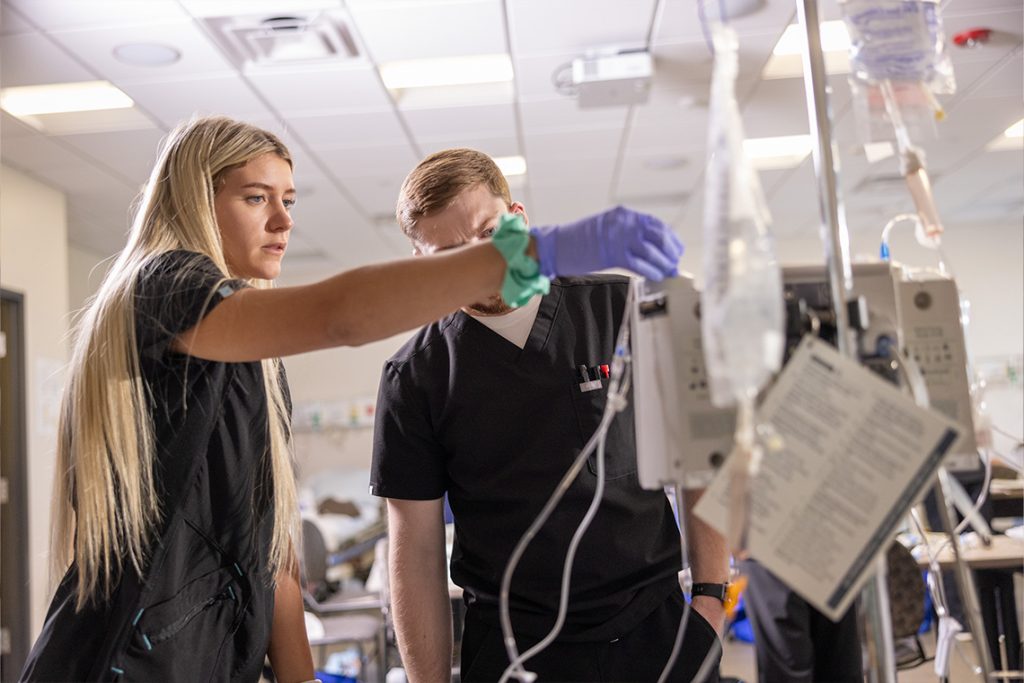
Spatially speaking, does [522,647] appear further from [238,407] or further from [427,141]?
[427,141]

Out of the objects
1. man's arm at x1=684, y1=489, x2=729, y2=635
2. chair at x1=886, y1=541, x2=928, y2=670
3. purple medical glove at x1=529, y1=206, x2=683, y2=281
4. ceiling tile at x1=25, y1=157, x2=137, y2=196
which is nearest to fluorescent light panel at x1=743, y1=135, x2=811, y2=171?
ceiling tile at x1=25, y1=157, x2=137, y2=196

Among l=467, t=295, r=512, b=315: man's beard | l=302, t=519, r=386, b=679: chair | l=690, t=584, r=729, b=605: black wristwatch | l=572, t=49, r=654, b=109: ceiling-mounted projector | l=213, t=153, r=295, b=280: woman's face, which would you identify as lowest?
l=302, t=519, r=386, b=679: chair

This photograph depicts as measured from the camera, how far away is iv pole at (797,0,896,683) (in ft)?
2.69

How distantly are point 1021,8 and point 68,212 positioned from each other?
5096 millimetres

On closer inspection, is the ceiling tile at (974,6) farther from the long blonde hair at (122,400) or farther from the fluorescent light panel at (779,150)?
the long blonde hair at (122,400)

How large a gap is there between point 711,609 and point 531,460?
39cm

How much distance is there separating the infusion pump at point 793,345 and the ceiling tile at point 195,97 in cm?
321

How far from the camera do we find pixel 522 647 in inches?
50.4

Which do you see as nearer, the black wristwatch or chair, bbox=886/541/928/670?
chair, bbox=886/541/928/670

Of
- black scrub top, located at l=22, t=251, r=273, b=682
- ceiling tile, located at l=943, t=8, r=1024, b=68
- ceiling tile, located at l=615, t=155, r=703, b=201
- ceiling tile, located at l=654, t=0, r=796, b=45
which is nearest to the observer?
black scrub top, located at l=22, t=251, r=273, b=682

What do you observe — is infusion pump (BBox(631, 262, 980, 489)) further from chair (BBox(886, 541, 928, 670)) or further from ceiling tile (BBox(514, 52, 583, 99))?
ceiling tile (BBox(514, 52, 583, 99))

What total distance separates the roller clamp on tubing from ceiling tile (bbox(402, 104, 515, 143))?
333 centimetres

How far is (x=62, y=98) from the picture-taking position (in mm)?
3850

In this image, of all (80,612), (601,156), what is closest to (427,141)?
(601,156)
